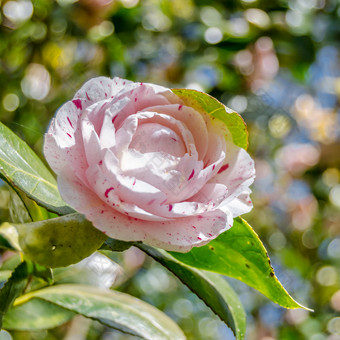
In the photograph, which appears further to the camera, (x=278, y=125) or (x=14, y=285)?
(x=278, y=125)

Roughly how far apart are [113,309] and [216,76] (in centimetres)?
99

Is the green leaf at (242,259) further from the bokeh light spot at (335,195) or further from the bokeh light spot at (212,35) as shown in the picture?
the bokeh light spot at (335,195)

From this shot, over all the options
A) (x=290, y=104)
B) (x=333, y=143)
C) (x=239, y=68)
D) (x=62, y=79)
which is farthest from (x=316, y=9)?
(x=62, y=79)

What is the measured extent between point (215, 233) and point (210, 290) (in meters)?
0.14

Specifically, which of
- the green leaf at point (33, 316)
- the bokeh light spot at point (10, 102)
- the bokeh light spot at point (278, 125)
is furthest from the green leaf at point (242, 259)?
the bokeh light spot at point (278, 125)

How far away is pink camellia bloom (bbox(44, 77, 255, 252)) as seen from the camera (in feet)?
1.34

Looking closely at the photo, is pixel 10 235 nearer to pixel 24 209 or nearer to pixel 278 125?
pixel 24 209

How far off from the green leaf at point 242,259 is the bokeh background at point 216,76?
62 cm

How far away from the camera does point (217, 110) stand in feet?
1.53

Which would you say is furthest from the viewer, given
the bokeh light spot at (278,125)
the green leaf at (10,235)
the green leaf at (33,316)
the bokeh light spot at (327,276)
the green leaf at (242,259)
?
the bokeh light spot at (327,276)

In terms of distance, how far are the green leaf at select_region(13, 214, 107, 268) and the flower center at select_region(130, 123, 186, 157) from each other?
78mm

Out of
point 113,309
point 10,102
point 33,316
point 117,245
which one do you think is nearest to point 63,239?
point 117,245

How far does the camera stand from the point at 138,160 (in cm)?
41

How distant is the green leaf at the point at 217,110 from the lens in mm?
461
